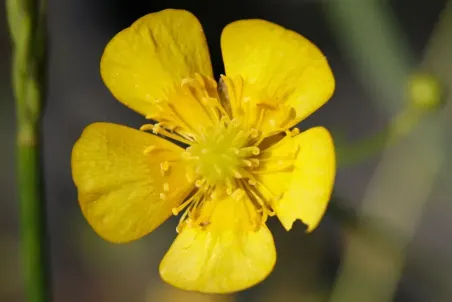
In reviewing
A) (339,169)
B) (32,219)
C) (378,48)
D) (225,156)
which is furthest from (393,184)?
(32,219)

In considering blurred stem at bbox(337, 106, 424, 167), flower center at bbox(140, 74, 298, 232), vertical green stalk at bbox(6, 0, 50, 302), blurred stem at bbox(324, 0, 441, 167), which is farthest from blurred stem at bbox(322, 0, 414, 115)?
A: vertical green stalk at bbox(6, 0, 50, 302)

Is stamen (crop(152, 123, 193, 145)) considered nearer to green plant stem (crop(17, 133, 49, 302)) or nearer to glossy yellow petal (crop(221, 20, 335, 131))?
glossy yellow petal (crop(221, 20, 335, 131))

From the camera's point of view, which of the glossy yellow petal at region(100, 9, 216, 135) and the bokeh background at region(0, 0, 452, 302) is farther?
the bokeh background at region(0, 0, 452, 302)

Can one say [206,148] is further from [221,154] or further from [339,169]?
[339,169]

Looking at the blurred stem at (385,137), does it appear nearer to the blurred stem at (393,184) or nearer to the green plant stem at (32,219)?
the blurred stem at (393,184)

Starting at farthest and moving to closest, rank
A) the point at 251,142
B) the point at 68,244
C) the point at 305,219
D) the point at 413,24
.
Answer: the point at 68,244
the point at 413,24
the point at 251,142
the point at 305,219

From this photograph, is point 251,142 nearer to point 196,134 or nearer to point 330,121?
point 196,134

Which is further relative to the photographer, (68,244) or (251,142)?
(68,244)

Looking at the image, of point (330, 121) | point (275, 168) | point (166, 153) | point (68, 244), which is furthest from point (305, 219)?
point (68, 244)
